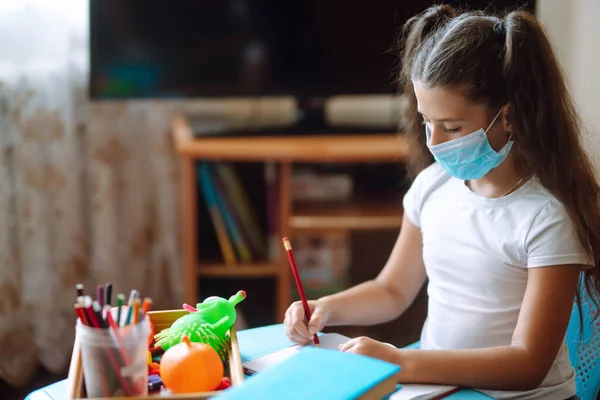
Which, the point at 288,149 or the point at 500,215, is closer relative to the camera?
the point at 500,215

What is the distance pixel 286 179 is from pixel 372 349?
118 cm

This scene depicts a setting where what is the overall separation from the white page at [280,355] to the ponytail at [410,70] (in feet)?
1.34

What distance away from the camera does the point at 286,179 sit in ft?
7.12

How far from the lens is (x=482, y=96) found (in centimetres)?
115

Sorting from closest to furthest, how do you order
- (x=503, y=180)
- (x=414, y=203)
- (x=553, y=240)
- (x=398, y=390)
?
(x=398, y=390) < (x=553, y=240) < (x=503, y=180) < (x=414, y=203)

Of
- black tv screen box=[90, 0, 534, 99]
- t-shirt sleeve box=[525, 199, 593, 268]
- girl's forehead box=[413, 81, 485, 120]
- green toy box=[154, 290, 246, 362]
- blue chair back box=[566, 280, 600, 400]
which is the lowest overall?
blue chair back box=[566, 280, 600, 400]

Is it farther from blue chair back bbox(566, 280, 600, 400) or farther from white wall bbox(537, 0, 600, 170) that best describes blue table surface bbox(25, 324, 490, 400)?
white wall bbox(537, 0, 600, 170)

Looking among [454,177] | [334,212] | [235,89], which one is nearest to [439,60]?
[454,177]

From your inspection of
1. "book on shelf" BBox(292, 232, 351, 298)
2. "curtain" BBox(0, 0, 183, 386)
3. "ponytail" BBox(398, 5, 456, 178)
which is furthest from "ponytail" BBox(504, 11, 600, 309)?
"curtain" BBox(0, 0, 183, 386)

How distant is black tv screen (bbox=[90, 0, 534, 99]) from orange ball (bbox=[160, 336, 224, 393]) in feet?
4.89

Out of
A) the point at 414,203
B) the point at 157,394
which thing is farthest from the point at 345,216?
the point at 157,394

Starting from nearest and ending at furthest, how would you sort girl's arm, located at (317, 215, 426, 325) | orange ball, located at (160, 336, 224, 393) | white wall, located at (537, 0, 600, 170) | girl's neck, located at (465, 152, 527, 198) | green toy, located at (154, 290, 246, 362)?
1. orange ball, located at (160, 336, 224, 393)
2. green toy, located at (154, 290, 246, 362)
3. girl's neck, located at (465, 152, 527, 198)
4. girl's arm, located at (317, 215, 426, 325)
5. white wall, located at (537, 0, 600, 170)

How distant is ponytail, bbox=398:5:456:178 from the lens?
1.29 m

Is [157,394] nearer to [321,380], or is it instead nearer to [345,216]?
[321,380]
